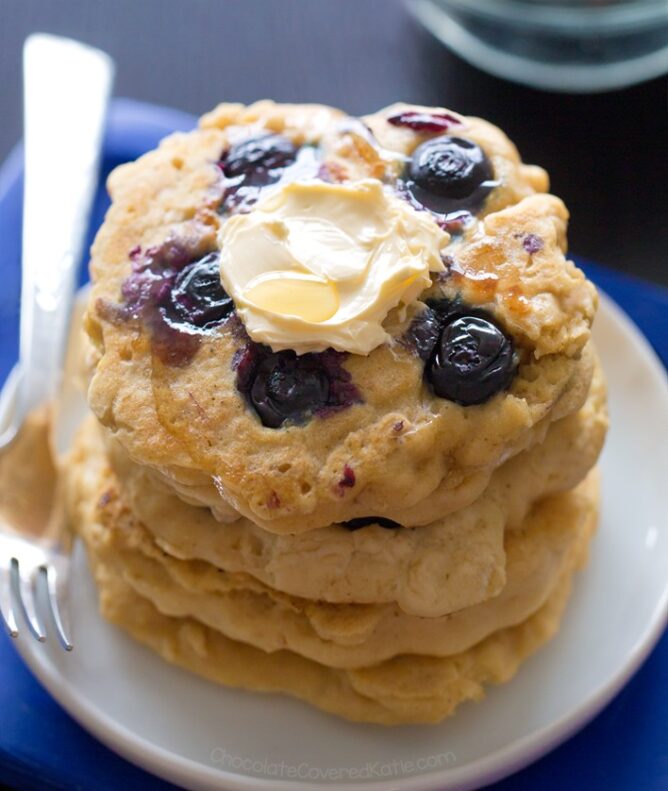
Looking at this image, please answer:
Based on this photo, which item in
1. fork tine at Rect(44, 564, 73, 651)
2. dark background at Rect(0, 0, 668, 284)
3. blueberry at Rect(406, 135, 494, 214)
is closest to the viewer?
blueberry at Rect(406, 135, 494, 214)

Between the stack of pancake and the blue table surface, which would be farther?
the blue table surface

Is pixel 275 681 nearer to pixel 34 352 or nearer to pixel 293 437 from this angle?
pixel 293 437

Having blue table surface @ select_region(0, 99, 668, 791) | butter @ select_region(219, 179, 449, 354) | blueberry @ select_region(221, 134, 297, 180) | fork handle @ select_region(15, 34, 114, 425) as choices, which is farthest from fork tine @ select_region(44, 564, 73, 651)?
blueberry @ select_region(221, 134, 297, 180)

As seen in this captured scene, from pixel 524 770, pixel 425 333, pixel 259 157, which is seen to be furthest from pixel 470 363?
pixel 524 770

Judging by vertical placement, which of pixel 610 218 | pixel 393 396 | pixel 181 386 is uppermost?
pixel 393 396

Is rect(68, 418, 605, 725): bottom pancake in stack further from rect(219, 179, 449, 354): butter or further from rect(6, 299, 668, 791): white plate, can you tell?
rect(219, 179, 449, 354): butter

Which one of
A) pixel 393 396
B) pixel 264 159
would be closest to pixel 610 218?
pixel 264 159

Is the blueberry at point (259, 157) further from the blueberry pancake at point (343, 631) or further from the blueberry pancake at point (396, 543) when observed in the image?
the blueberry pancake at point (343, 631)
